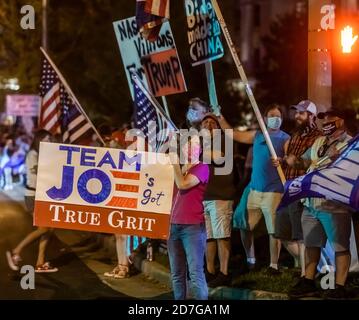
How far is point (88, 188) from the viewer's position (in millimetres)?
8047

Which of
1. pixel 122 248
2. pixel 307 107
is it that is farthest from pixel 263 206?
pixel 122 248

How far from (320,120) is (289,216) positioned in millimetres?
1179

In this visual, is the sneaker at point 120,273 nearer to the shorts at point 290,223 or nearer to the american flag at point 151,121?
the american flag at point 151,121

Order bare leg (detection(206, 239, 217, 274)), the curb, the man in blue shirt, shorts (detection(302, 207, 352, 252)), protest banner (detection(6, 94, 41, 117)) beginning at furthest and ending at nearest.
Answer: protest banner (detection(6, 94, 41, 117))
bare leg (detection(206, 239, 217, 274))
the man in blue shirt
the curb
shorts (detection(302, 207, 352, 252))

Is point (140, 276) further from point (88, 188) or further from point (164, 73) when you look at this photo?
point (164, 73)

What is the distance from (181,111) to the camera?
26.2 m

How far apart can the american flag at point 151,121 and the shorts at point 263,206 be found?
4.43 ft

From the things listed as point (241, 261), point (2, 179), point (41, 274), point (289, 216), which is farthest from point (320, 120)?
point (2, 179)

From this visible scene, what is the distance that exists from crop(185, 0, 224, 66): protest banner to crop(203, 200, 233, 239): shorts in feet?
6.56

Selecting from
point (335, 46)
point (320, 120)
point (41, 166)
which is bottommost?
point (41, 166)

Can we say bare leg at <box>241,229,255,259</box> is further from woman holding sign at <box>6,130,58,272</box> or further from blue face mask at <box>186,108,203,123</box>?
woman holding sign at <box>6,130,58,272</box>

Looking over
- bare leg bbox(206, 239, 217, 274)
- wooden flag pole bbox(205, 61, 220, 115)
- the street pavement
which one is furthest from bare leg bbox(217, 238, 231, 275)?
wooden flag pole bbox(205, 61, 220, 115)

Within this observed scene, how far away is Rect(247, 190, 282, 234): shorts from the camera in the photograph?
8.88 metres
